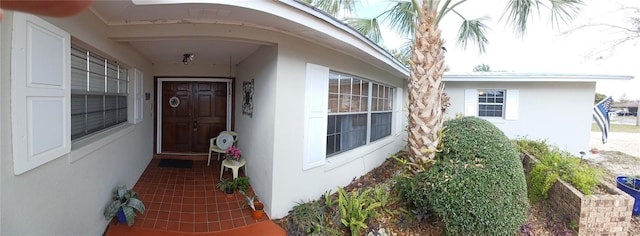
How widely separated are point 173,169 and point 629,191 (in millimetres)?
8796

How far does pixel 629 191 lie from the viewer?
4.52 m

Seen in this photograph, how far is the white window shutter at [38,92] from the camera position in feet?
5.38

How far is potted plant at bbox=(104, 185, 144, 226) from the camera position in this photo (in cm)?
304

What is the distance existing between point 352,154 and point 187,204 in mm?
3051

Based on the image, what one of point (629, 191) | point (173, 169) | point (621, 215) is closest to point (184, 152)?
point (173, 169)

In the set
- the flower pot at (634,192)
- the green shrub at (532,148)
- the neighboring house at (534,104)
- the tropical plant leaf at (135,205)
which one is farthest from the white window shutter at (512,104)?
the tropical plant leaf at (135,205)

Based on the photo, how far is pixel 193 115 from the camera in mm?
6477

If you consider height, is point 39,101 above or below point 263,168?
above

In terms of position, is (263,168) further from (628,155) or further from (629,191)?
(628,155)

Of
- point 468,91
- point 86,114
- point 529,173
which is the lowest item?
point 529,173

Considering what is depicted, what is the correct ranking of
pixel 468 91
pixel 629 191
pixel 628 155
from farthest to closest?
pixel 628 155 → pixel 468 91 → pixel 629 191

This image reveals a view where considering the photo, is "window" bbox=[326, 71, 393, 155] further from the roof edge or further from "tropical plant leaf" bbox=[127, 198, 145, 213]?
"tropical plant leaf" bbox=[127, 198, 145, 213]

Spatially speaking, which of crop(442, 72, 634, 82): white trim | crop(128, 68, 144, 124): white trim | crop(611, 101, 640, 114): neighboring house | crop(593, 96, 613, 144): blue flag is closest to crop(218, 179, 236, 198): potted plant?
crop(128, 68, 144, 124): white trim

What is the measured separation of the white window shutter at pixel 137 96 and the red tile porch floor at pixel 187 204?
116 cm
